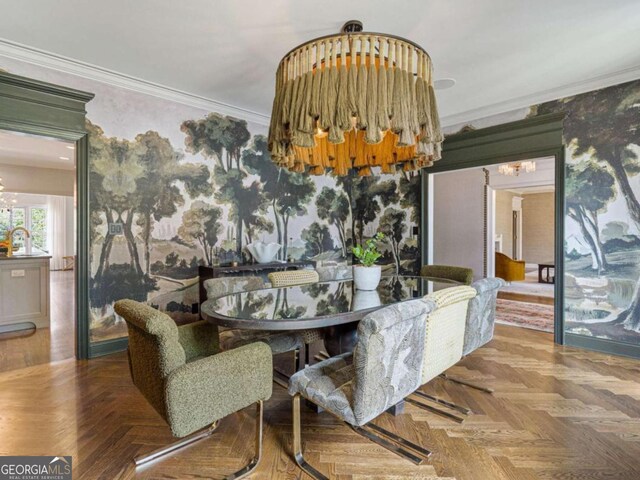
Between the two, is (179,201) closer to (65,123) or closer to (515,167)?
(65,123)

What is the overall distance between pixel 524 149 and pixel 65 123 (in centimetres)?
472

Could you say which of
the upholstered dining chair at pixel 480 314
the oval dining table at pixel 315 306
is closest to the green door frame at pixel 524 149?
the oval dining table at pixel 315 306

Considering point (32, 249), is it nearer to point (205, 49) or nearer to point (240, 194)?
point (240, 194)

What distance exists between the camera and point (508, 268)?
25.0 feet

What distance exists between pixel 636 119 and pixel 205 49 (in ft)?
13.2

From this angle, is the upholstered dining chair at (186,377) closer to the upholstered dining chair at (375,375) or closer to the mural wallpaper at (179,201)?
the upholstered dining chair at (375,375)

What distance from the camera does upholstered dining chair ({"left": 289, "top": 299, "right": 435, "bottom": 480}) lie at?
4.94 feet

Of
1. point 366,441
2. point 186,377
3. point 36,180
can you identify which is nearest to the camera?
point 186,377

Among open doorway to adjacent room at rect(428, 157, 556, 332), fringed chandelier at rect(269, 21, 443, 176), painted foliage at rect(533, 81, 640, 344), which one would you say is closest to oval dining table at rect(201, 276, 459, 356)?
fringed chandelier at rect(269, 21, 443, 176)

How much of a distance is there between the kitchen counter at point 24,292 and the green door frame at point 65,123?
1.65 m

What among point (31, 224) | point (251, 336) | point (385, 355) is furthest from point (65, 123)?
point (31, 224)

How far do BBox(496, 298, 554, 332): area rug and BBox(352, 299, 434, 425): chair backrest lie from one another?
3445 millimetres

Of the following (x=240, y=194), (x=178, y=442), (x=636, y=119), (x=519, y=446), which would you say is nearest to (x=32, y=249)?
(x=240, y=194)

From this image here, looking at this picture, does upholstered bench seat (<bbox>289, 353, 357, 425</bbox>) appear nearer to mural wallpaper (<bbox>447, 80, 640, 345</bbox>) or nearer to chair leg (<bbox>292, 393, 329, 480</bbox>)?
chair leg (<bbox>292, 393, 329, 480</bbox>)
